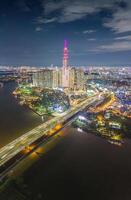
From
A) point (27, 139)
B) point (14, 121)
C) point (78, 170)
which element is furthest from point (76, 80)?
point (78, 170)

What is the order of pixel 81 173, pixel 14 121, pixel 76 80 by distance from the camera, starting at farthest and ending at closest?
1. pixel 76 80
2. pixel 14 121
3. pixel 81 173

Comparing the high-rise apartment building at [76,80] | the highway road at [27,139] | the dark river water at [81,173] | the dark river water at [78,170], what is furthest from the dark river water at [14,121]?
the high-rise apartment building at [76,80]

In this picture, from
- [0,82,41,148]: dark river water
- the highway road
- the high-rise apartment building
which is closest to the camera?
the highway road

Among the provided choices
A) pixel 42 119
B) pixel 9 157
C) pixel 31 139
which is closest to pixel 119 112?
pixel 42 119

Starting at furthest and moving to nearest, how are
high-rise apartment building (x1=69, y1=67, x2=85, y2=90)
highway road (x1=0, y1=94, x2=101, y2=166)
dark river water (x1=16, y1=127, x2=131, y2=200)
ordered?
high-rise apartment building (x1=69, y1=67, x2=85, y2=90), highway road (x1=0, y1=94, x2=101, y2=166), dark river water (x1=16, y1=127, x2=131, y2=200)

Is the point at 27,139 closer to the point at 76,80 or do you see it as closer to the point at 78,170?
the point at 78,170

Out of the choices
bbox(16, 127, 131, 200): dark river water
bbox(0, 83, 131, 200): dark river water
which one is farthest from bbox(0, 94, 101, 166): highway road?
bbox(16, 127, 131, 200): dark river water

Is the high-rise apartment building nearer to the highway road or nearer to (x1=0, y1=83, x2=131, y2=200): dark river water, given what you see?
the highway road

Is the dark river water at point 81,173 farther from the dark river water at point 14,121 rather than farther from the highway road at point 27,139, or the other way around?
the dark river water at point 14,121

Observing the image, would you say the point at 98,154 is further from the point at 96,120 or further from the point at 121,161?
the point at 96,120
